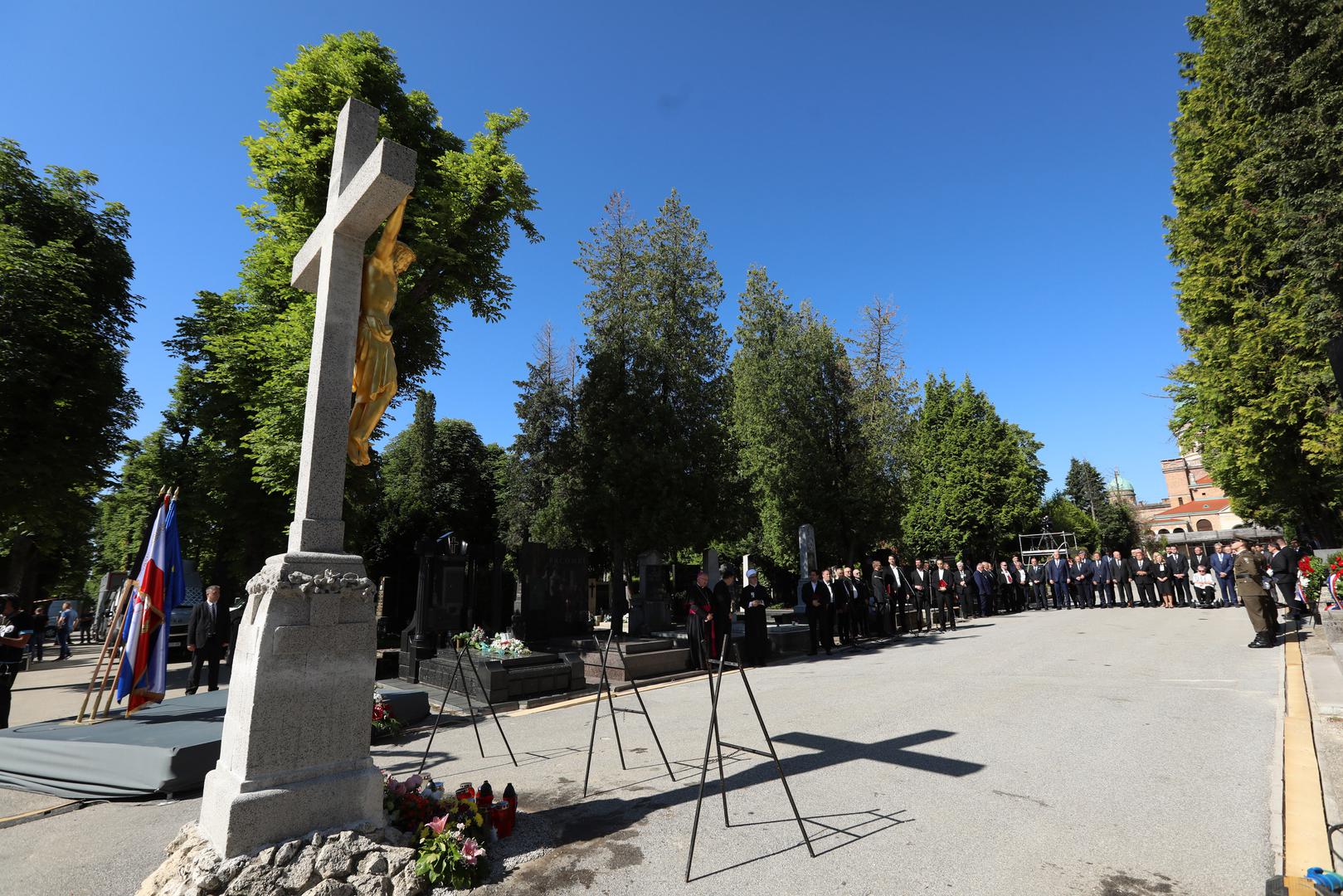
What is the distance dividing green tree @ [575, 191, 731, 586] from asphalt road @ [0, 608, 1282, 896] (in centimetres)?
1055

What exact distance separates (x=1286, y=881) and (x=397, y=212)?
5995 millimetres

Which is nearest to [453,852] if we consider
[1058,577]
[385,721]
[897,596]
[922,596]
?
[385,721]

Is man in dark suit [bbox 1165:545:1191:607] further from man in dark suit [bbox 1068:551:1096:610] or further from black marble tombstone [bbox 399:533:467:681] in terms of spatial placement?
black marble tombstone [bbox 399:533:467:681]

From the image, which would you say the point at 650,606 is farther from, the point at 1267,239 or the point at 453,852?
the point at 1267,239

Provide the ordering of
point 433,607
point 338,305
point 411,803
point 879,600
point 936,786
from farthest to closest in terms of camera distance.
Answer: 1. point 879,600
2. point 433,607
3. point 936,786
4. point 338,305
5. point 411,803

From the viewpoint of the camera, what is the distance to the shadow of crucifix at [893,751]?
527 centimetres

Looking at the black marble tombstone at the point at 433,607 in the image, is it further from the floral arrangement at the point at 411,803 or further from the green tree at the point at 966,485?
the green tree at the point at 966,485

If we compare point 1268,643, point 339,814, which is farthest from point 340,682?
point 1268,643

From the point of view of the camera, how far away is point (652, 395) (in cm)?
2033

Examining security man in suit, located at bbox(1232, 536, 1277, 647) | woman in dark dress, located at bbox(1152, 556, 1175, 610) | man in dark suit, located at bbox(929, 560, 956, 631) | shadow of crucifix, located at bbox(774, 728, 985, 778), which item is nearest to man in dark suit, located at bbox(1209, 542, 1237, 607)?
woman in dark dress, located at bbox(1152, 556, 1175, 610)

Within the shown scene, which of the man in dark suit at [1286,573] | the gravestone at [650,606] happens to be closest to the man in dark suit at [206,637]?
the gravestone at [650,606]

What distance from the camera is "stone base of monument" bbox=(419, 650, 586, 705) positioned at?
9031 millimetres

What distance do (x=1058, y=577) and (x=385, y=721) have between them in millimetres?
23518

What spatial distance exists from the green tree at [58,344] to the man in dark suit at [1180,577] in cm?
2997
